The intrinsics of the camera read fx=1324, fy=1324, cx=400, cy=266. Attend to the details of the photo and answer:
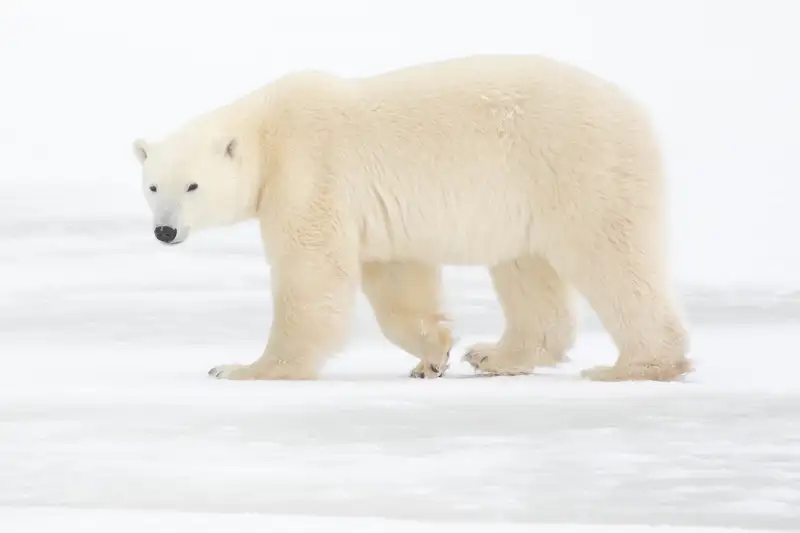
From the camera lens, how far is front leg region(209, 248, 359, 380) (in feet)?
17.1

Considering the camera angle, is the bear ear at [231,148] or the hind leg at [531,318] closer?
the bear ear at [231,148]

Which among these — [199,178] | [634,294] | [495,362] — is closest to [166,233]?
[199,178]

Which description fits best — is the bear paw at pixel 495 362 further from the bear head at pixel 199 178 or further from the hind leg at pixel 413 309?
the bear head at pixel 199 178

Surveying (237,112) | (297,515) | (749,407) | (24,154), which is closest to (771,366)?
(749,407)

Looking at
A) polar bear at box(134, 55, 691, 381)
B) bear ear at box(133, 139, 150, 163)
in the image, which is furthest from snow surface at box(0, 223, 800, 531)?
bear ear at box(133, 139, 150, 163)

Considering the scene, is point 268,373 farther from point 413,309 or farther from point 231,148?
point 231,148

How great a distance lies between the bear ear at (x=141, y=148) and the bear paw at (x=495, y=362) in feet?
5.44

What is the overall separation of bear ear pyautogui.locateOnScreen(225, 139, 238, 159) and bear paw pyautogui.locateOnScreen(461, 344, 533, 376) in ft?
4.65

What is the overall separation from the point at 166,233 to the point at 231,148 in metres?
0.45

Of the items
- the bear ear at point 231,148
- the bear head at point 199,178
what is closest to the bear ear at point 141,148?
the bear head at point 199,178

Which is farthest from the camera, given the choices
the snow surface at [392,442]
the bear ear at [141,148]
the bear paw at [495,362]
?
the bear paw at [495,362]

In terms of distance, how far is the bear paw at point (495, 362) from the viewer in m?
5.70

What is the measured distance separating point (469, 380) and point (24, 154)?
1008 centimetres

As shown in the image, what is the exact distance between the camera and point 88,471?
3672 millimetres
